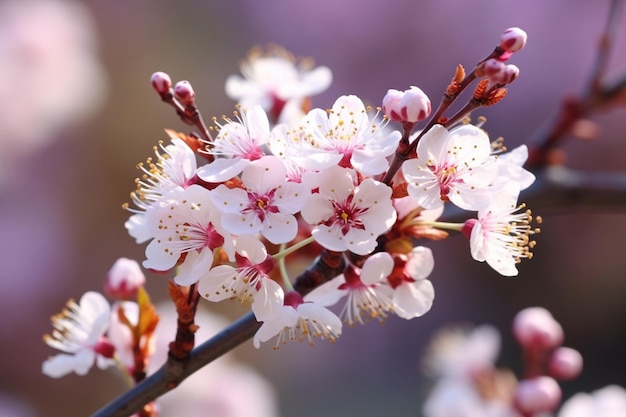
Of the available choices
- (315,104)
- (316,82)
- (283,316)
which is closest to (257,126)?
(283,316)

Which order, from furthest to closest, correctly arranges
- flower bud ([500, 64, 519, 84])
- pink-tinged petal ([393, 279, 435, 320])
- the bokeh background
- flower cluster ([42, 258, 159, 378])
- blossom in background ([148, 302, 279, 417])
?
the bokeh background
blossom in background ([148, 302, 279, 417])
flower cluster ([42, 258, 159, 378])
pink-tinged petal ([393, 279, 435, 320])
flower bud ([500, 64, 519, 84])

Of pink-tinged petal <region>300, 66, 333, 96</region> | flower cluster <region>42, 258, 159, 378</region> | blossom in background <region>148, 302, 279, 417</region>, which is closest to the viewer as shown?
flower cluster <region>42, 258, 159, 378</region>

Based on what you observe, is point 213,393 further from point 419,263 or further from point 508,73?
point 508,73

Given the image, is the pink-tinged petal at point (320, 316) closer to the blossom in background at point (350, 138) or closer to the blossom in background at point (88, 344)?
the blossom in background at point (350, 138)

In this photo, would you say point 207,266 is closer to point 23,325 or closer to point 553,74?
point 23,325

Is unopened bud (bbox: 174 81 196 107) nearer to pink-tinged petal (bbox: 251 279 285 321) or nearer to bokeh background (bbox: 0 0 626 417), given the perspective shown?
pink-tinged petal (bbox: 251 279 285 321)

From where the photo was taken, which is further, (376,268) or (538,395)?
(538,395)

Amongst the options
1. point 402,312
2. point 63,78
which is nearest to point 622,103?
point 402,312

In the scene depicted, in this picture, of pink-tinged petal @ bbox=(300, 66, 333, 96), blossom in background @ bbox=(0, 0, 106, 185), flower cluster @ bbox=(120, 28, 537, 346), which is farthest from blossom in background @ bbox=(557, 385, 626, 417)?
blossom in background @ bbox=(0, 0, 106, 185)
